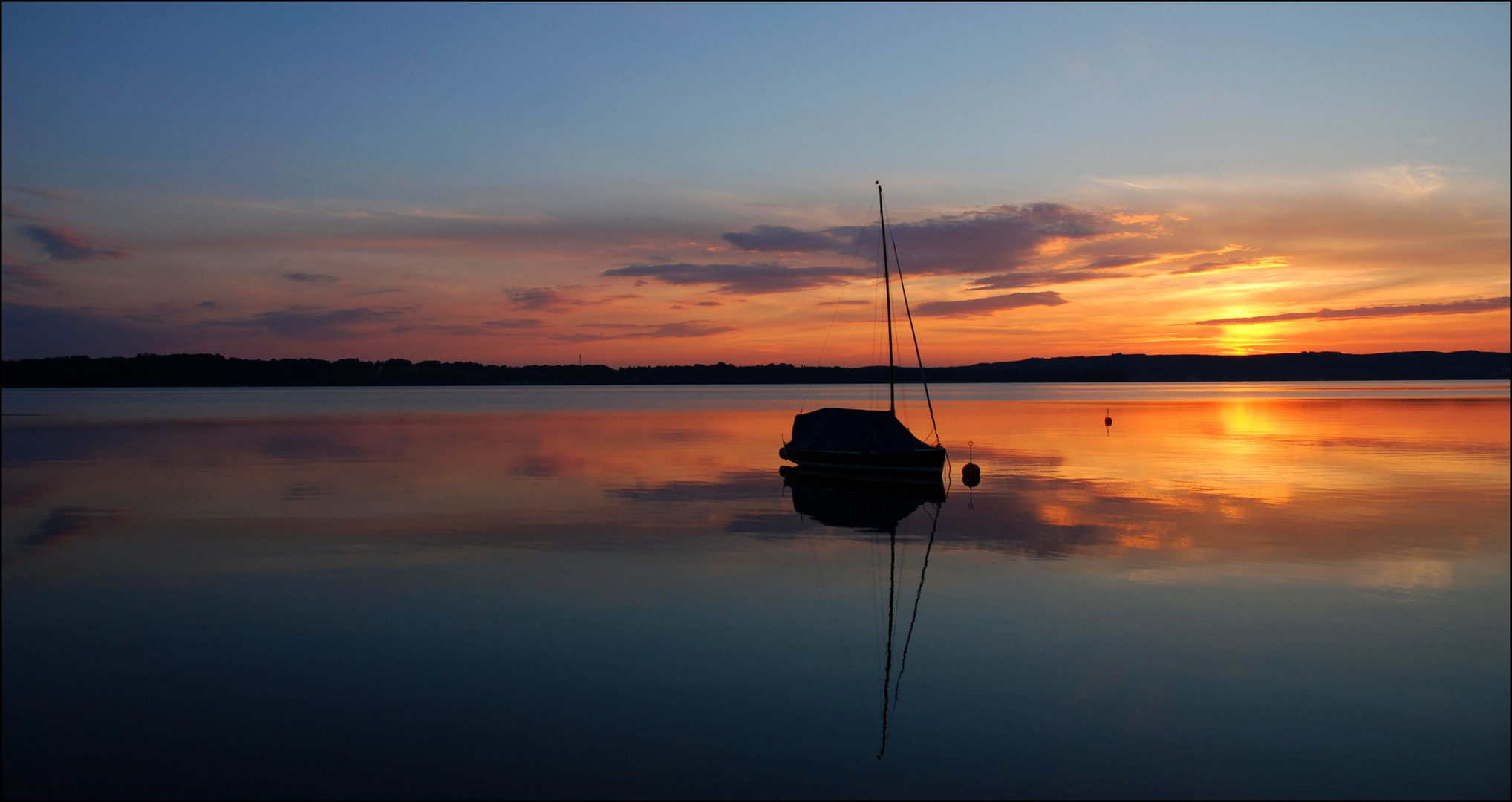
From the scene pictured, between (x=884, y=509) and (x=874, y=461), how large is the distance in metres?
5.35

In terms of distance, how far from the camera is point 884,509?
25766 millimetres

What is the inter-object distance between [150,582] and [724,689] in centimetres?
1087

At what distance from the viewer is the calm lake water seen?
8.36 m

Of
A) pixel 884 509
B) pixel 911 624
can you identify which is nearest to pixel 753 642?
pixel 911 624

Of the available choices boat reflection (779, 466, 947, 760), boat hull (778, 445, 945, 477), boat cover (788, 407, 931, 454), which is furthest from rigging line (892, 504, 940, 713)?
boat cover (788, 407, 931, 454)

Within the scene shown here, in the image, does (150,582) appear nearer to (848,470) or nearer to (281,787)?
(281,787)

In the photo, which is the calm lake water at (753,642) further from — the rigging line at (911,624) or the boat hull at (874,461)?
the boat hull at (874,461)

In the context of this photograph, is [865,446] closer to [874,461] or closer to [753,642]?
[874,461]

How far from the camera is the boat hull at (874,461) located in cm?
2953

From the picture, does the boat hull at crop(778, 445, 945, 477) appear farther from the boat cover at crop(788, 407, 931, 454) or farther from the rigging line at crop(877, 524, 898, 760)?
the rigging line at crop(877, 524, 898, 760)

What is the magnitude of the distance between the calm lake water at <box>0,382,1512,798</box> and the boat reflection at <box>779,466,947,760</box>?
137mm

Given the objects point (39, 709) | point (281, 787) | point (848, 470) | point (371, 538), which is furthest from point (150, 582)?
point (848, 470)

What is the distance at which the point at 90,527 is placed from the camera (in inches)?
810

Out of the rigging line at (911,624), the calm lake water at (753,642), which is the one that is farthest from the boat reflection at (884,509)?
the calm lake water at (753,642)
